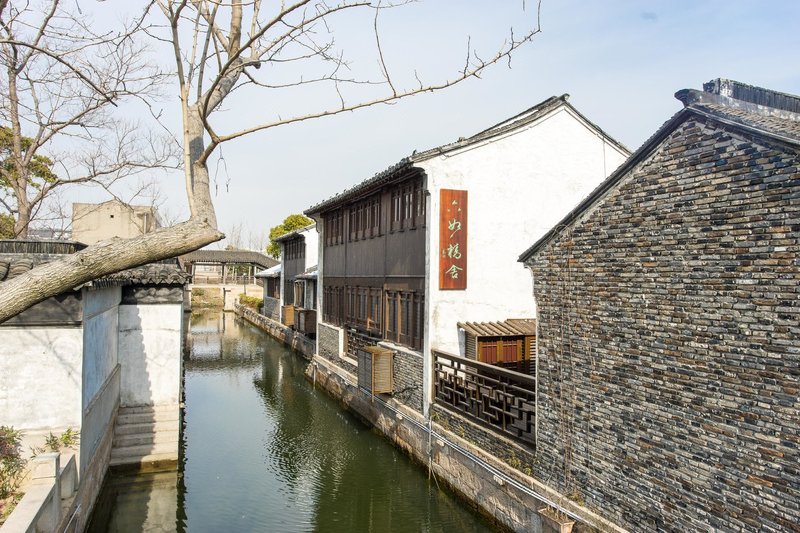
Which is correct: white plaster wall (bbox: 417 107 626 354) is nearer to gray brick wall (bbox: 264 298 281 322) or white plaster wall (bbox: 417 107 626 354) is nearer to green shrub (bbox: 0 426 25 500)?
green shrub (bbox: 0 426 25 500)

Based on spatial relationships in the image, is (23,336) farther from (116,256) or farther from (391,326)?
(391,326)

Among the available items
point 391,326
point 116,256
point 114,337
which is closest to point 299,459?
point 391,326

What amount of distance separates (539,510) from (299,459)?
6.80m

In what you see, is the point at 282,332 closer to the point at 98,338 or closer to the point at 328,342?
the point at 328,342

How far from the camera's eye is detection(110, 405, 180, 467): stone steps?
11.0m

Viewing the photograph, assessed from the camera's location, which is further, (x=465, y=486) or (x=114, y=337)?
(x=114, y=337)

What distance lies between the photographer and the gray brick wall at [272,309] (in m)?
35.3

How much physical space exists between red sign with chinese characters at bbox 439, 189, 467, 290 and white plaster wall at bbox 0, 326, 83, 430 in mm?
6887

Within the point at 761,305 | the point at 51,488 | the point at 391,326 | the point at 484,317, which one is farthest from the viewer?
the point at 391,326

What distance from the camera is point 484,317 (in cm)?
1241

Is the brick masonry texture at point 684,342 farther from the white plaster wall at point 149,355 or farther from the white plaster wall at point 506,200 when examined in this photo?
the white plaster wall at point 149,355

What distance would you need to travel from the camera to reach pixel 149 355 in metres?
12.0

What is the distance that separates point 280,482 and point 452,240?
244 inches

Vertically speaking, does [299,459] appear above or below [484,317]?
below
